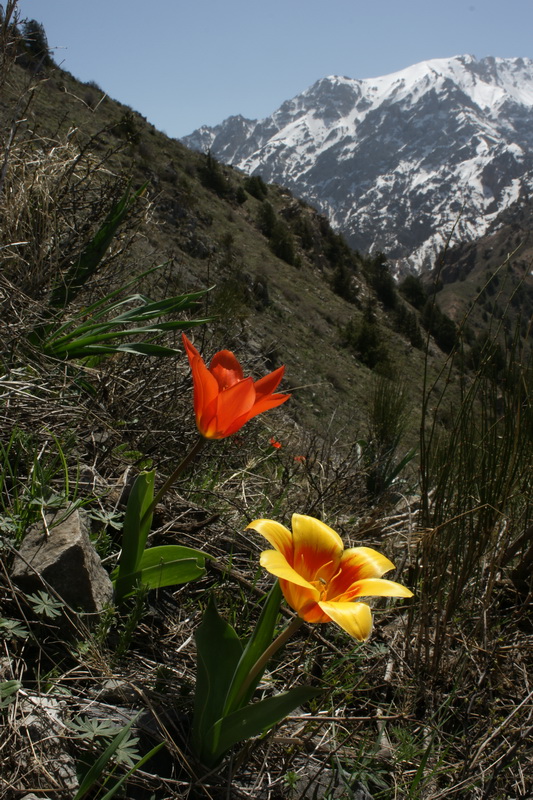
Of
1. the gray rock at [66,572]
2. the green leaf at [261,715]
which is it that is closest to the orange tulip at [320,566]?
the green leaf at [261,715]

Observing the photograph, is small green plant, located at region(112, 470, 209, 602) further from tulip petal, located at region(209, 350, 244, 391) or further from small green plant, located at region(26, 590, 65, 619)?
tulip petal, located at region(209, 350, 244, 391)

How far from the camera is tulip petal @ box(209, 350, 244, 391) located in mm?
1271

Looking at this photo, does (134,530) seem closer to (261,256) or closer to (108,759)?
(108,759)

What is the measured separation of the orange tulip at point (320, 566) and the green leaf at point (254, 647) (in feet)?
0.24

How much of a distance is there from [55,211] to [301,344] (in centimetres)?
1206

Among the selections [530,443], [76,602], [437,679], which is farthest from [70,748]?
[530,443]

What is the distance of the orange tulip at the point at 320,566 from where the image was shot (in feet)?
2.82

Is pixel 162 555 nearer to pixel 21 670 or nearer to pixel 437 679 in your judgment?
pixel 21 670

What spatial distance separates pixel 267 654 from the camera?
0.91m

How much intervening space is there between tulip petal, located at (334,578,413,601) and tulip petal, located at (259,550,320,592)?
0.11 meters

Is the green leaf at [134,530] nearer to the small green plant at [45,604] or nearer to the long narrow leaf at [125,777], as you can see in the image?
the small green plant at [45,604]

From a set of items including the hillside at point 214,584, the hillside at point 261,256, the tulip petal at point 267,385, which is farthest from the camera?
the hillside at point 261,256

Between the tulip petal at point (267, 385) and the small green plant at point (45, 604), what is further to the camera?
the tulip petal at point (267, 385)

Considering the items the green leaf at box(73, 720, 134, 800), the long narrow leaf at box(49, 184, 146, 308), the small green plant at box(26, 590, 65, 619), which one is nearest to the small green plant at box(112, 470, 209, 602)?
the small green plant at box(26, 590, 65, 619)
